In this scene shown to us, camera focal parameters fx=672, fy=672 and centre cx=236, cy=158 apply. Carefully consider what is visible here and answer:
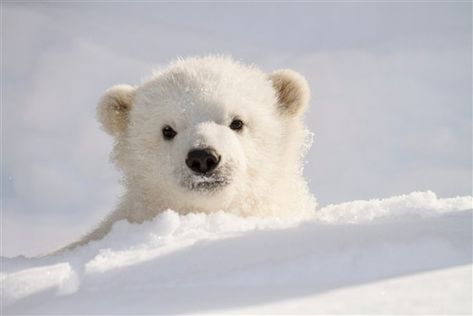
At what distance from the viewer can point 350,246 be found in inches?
129

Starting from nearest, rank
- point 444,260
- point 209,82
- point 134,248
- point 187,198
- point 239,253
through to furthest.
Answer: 1. point 444,260
2. point 239,253
3. point 134,248
4. point 187,198
5. point 209,82

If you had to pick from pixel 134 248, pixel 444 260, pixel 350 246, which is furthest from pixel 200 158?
pixel 444 260

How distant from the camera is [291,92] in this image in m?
6.75

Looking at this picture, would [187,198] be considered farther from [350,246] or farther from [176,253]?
[350,246]

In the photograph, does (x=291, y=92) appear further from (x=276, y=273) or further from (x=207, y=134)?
(x=276, y=273)

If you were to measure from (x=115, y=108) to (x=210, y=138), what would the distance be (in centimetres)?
154

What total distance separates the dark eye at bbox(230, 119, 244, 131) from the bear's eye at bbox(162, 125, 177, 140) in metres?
0.52

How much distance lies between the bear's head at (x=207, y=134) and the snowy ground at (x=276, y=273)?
1.49 meters

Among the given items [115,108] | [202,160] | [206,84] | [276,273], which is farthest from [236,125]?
[276,273]

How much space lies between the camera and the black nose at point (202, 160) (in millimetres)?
5289

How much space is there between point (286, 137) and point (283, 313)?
4.06 m

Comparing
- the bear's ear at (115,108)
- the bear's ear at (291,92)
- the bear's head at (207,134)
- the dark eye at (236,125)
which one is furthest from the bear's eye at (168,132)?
the bear's ear at (291,92)

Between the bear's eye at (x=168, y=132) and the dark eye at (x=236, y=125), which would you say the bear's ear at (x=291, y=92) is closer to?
the dark eye at (x=236, y=125)

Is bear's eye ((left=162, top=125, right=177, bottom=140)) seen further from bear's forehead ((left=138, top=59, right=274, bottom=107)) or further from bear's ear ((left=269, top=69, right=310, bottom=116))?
bear's ear ((left=269, top=69, right=310, bottom=116))
